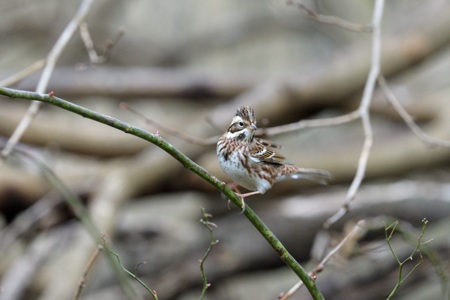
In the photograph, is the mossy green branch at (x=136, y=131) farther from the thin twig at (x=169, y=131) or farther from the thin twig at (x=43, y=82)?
the thin twig at (x=43, y=82)

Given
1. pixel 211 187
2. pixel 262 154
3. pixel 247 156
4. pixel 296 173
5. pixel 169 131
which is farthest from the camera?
pixel 211 187

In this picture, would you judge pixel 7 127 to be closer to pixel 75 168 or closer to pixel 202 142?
pixel 75 168

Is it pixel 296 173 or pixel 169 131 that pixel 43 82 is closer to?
pixel 169 131

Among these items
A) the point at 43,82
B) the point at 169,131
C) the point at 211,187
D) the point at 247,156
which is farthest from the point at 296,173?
the point at 211,187

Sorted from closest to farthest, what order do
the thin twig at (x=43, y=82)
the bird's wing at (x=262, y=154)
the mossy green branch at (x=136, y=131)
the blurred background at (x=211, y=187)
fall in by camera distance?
1. the mossy green branch at (x=136, y=131)
2. the bird's wing at (x=262, y=154)
3. the thin twig at (x=43, y=82)
4. the blurred background at (x=211, y=187)

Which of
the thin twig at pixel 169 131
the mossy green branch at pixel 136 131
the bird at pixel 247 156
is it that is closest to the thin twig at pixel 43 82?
the thin twig at pixel 169 131

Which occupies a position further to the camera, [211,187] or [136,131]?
[211,187]

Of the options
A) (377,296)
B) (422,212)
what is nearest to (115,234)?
(377,296)
